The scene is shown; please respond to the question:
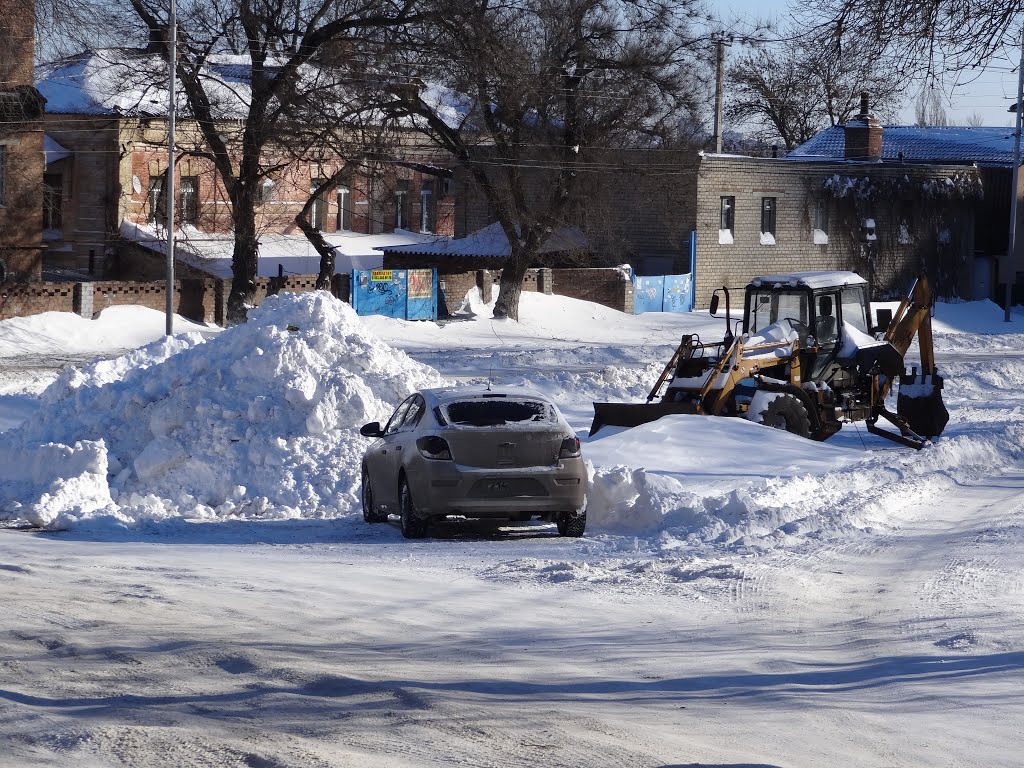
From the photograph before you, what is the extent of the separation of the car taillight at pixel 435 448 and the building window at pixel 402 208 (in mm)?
51130

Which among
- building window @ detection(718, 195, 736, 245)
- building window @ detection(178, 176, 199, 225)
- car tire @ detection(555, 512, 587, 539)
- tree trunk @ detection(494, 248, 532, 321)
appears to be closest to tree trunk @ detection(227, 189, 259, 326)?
tree trunk @ detection(494, 248, 532, 321)

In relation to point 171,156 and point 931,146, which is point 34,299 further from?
point 931,146

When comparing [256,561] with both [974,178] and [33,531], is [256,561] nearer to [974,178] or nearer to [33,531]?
[33,531]

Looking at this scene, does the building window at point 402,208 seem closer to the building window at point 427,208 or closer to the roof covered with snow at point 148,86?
the building window at point 427,208

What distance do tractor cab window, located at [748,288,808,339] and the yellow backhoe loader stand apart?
0.02 m

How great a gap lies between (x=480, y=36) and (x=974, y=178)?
30311 mm

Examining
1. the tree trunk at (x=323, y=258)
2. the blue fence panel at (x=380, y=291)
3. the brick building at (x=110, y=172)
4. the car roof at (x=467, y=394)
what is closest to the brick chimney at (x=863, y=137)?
the brick building at (x=110, y=172)

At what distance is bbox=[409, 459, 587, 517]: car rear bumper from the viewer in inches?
520

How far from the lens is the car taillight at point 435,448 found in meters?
13.3

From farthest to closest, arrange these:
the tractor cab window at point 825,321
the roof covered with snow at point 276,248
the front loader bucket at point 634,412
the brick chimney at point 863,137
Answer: the brick chimney at point 863,137 < the roof covered with snow at point 276,248 < the tractor cab window at point 825,321 < the front loader bucket at point 634,412

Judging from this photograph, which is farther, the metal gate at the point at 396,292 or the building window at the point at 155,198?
the building window at the point at 155,198

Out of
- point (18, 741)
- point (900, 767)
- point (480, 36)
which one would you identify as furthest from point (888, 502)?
point (480, 36)

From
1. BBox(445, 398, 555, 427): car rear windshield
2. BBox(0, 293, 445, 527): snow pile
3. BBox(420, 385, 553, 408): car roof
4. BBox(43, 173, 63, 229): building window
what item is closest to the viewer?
BBox(445, 398, 555, 427): car rear windshield

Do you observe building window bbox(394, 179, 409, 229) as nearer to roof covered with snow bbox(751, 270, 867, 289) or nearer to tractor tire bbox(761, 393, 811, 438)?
roof covered with snow bbox(751, 270, 867, 289)
